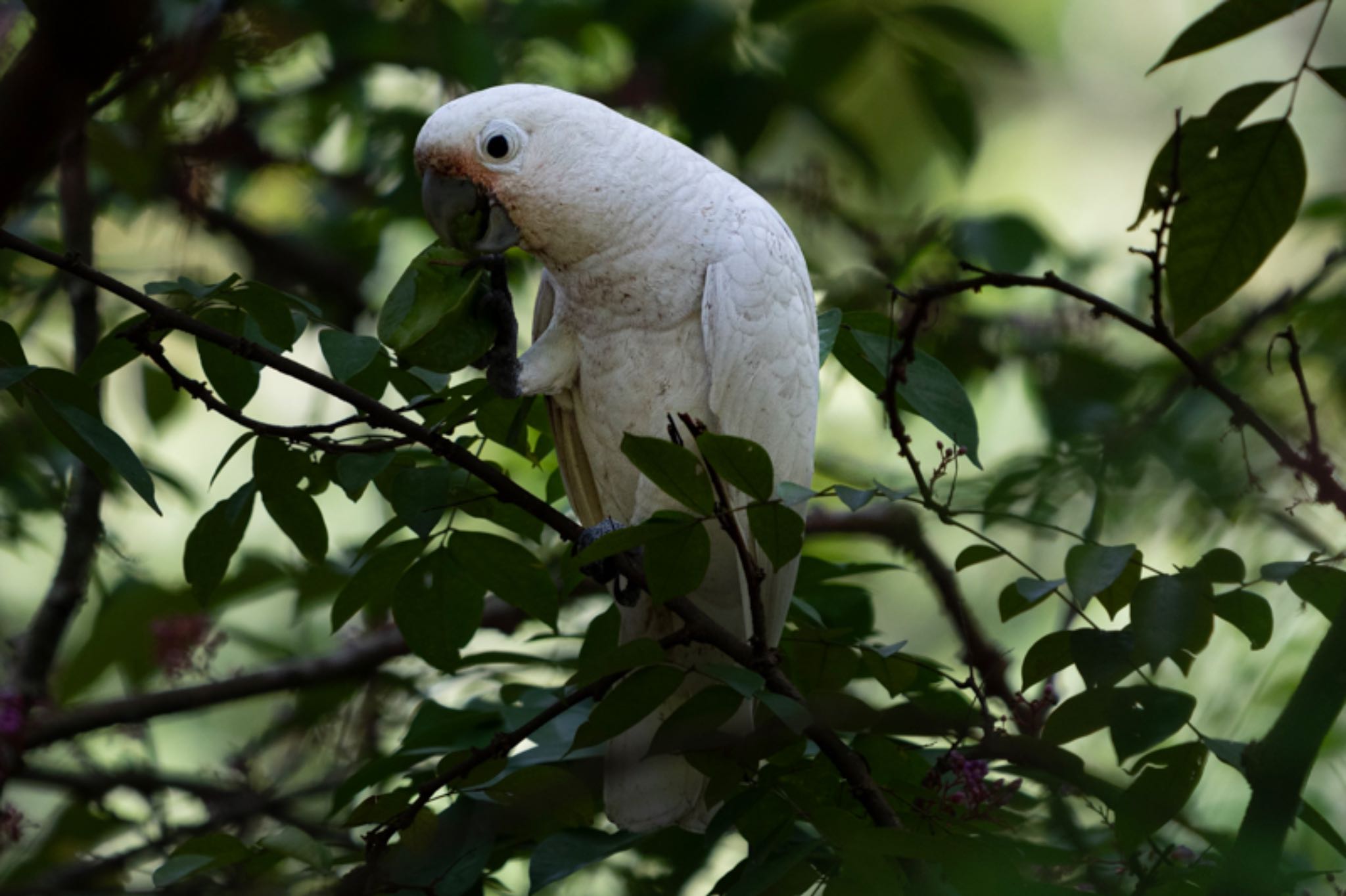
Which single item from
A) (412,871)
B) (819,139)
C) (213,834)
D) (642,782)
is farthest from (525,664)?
(819,139)

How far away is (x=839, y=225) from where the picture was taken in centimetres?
367

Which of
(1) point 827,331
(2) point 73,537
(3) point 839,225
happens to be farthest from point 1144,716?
(3) point 839,225

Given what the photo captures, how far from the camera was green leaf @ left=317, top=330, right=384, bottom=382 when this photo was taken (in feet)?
5.60

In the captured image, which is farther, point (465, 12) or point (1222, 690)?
point (465, 12)

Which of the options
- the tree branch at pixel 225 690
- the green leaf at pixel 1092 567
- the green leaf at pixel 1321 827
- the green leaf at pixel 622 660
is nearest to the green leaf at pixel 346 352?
the green leaf at pixel 622 660

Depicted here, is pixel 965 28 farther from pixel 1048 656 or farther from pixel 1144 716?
pixel 1144 716

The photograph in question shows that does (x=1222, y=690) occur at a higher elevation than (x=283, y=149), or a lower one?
lower

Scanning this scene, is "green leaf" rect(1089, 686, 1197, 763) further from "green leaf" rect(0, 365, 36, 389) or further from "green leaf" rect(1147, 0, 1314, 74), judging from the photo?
"green leaf" rect(0, 365, 36, 389)

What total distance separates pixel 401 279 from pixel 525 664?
0.75m

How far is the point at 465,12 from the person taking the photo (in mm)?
3639

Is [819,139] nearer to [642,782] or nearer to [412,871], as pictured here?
[642,782]

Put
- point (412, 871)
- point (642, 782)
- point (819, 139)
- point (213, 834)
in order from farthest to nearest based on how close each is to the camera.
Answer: point (819, 139) → point (642, 782) → point (412, 871) → point (213, 834)

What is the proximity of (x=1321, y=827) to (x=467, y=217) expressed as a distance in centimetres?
157

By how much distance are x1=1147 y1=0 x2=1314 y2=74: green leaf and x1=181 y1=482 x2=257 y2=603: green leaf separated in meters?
1.36
